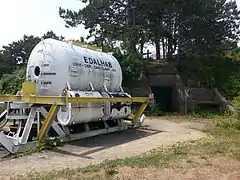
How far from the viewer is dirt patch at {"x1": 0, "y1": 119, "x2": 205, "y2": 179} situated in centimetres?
732

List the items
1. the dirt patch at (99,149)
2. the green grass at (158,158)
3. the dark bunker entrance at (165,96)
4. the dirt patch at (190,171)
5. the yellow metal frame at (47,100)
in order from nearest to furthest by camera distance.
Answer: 1. the dirt patch at (190,171)
2. the green grass at (158,158)
3. the dirt patch at (99,149)
4. the yellow metal frame at (47,100)
5. the dark bunker entrance at (165,96)

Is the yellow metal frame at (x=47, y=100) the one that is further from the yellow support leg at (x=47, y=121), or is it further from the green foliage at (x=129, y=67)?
the green foliage at (x=129, y=67)

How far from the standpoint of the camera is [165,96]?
23.5 metres

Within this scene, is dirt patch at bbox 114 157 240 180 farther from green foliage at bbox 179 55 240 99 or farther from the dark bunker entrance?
the dark bunker entrance

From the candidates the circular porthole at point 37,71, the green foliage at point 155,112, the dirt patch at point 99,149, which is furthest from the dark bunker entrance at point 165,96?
the circular porthole at point 37,71

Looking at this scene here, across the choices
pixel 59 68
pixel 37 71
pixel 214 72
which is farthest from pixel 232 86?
pixel 37 71

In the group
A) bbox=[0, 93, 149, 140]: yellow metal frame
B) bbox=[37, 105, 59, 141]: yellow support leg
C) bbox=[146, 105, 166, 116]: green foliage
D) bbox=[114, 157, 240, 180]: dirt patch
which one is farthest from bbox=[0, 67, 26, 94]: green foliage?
bbox=[114, 157, 240, 180]: dirt patch

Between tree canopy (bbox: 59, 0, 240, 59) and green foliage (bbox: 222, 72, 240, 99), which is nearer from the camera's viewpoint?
green foliage (bbox: 222, 72, 240, 99)

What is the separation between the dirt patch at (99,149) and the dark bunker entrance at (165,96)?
906 cm

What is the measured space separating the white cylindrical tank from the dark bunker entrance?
1204 cm

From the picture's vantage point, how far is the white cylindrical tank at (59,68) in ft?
34.5

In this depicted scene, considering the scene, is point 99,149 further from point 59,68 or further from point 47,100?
point 59,68

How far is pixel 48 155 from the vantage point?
849 centimetres

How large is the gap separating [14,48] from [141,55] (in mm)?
17114
